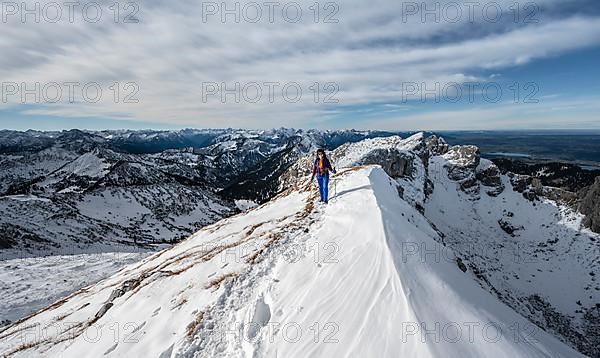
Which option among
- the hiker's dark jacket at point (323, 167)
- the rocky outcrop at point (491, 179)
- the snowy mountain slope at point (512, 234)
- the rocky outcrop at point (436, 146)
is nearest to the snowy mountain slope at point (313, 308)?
the hiker's dark jacket at point (323, 167)

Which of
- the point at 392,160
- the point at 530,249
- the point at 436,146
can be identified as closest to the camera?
the point at 530,249

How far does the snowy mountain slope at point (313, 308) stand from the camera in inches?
260

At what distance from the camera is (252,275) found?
414 inches

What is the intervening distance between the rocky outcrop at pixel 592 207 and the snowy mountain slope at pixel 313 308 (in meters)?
95.2

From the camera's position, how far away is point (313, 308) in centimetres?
788

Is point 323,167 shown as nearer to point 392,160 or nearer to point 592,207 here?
point 392,160

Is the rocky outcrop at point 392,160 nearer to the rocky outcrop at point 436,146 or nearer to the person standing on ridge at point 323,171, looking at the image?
the rocky outcrop at point 436,146

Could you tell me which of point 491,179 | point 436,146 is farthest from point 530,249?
point 436,146

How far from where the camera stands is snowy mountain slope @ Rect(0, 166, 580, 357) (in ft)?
21.6

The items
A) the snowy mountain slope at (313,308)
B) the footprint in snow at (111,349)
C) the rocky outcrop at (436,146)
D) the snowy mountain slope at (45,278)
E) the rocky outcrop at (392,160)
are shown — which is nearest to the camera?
the snowy mountain slope at (313,308)

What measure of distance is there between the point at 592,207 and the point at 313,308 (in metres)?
107

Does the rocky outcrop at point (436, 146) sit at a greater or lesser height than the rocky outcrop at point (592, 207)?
greater

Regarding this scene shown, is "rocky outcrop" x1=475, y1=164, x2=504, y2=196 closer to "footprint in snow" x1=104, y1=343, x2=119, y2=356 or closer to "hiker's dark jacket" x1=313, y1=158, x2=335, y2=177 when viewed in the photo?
"hiker's dark jacket" x1=313, y1=158, x2=335, y2=177

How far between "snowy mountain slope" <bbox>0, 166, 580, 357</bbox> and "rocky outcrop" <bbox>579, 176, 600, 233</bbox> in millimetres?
95224
